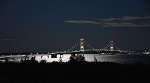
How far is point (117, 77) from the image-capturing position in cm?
1503

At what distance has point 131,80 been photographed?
14031 millimetres

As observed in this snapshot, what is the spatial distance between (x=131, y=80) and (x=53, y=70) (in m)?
4.85

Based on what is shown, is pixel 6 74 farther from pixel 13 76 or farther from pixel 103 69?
pixel 103 69

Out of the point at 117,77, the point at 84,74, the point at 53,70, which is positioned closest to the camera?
the point at 117,77

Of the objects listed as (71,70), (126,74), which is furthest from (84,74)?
(126,74)

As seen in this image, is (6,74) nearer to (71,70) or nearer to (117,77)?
(71,70)

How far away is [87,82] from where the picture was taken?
46.6ft

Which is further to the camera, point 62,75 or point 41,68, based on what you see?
point 41,68

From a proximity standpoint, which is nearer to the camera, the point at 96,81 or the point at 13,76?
the point at 96,81

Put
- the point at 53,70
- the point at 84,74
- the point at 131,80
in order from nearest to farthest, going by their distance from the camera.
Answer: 1. the point at 131,80
2. the point at 84,74
3. the point at 53,70

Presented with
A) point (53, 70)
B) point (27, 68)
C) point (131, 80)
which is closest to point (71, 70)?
point (53, 70)

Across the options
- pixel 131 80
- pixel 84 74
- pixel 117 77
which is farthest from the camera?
pixel 84 74

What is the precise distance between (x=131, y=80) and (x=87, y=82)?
192 cm

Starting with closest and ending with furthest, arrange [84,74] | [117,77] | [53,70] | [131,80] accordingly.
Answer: [131,80]
[117,77]
[84,74]
[53,70]
